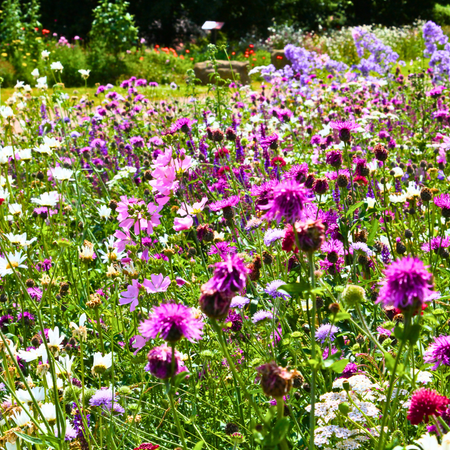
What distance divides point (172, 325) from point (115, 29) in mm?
12477

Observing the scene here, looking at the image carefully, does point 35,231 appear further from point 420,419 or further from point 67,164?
point 420,419

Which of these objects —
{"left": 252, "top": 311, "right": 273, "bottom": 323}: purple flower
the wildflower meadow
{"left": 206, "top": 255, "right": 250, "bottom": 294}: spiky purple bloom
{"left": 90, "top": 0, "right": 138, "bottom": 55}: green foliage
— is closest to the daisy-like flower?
the wildflower meadow

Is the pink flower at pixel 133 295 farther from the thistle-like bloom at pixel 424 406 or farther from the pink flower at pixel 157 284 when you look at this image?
the thistle-like bloom at pixel 424 406

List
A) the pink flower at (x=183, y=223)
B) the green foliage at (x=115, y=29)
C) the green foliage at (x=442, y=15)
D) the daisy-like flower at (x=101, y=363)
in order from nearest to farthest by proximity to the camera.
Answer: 1. the daisy-like flower at (x=101, y=363)
2. the pink flower at (x=183, y=223)
3. the green foliage at (x=115, y=29)
4. the green foliage at (x=442, y=15)

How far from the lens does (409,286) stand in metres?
0.81

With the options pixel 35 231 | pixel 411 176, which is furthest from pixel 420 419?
pixel 35 231

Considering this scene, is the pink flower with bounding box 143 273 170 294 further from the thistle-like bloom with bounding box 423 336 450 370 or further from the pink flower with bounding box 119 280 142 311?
the thistle-like bloom with bounding box 423 336 450 370

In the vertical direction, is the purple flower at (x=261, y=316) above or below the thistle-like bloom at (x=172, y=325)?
below

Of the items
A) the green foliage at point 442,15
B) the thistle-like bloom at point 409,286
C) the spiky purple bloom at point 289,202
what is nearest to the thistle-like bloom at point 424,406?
the thistle-like bloom at point 409,286

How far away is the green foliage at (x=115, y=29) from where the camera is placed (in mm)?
12305

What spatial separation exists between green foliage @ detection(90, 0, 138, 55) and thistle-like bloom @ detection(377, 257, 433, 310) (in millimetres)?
12347

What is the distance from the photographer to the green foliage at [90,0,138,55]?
40.4ft

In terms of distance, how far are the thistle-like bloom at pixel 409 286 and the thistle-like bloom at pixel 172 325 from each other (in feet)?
1.00

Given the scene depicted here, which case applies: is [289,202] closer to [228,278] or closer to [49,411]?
[228,278]
